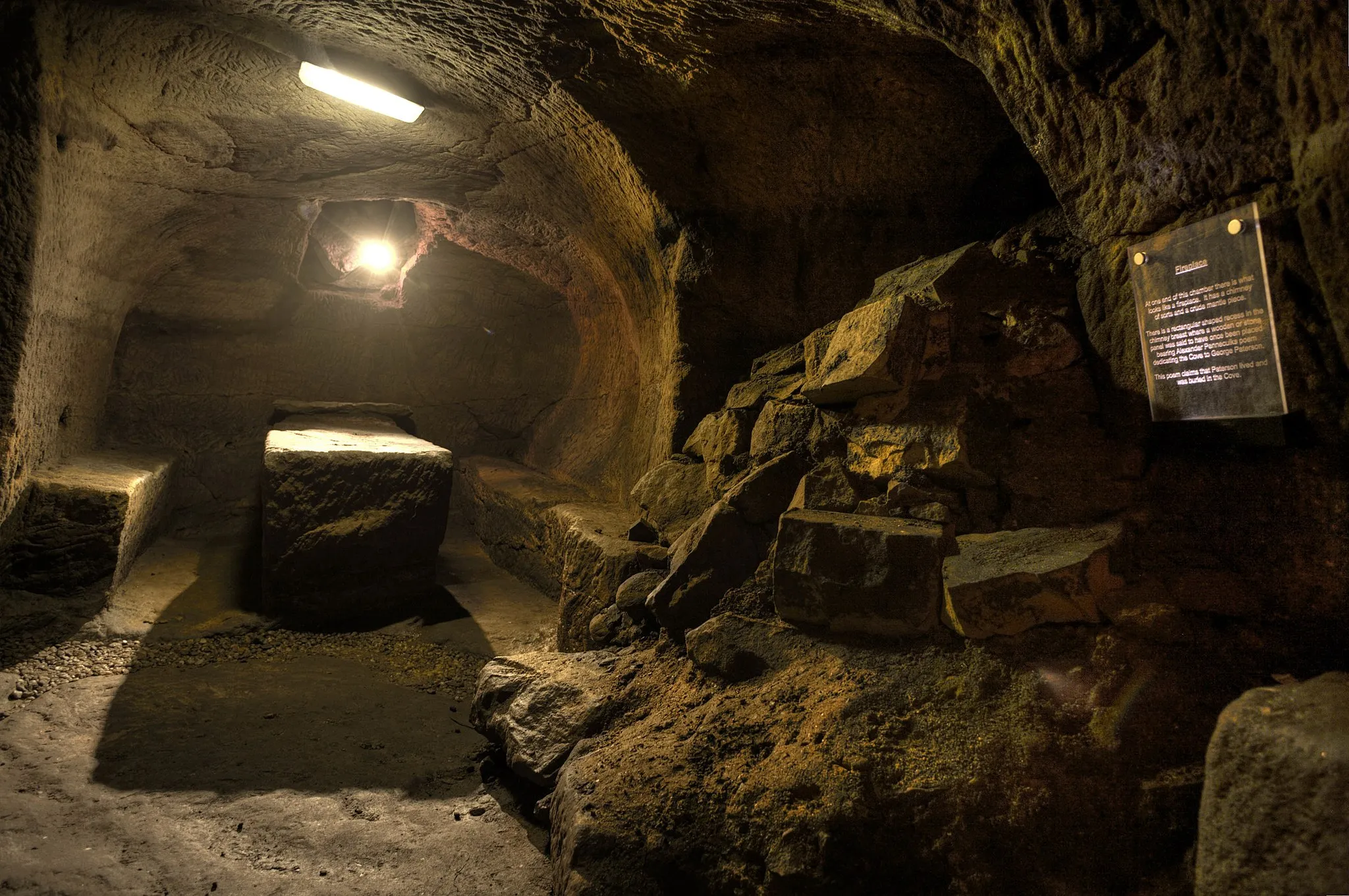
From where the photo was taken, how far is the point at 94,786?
2.02m

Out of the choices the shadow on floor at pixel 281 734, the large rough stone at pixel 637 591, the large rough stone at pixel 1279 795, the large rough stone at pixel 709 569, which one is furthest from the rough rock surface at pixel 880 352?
the shadow on floor at pixel 281 734

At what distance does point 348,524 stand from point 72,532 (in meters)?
1.19

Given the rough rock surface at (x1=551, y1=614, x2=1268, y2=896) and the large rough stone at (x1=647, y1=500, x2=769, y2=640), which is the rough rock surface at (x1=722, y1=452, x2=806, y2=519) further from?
the rough rock surface at (x1=551, y1=614, x2=1268, y2=896)

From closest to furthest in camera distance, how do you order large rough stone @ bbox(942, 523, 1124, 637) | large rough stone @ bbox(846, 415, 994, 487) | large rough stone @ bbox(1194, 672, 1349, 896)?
large rough stone @ bbox(1194, 672, 1349, 896), large rough stone @ bbox(942, 523, 1124, 637), large rough stone @ bbox(846, 415, 994, 487)

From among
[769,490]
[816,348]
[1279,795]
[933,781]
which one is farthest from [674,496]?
[1279,795]

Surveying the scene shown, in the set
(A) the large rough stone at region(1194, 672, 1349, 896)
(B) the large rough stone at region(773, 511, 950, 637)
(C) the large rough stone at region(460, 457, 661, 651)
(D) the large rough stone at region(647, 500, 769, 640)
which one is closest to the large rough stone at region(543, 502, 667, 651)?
(C) the large rough stone at region(460, 457, 661, 651)

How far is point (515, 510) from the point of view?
4664mm

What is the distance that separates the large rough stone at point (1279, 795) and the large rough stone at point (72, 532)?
161 inches

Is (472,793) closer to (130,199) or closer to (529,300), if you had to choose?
(130,199)

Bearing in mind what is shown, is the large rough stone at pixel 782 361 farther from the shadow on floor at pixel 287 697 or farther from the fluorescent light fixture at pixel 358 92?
the fluorescent light fixture at pixel 358 92

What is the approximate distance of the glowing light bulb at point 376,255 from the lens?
582 cm

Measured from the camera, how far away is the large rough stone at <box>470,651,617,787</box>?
212 cm

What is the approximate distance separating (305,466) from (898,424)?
2612 mm

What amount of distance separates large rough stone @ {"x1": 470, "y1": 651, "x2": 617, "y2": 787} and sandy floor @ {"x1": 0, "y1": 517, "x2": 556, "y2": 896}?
0.45 ft
